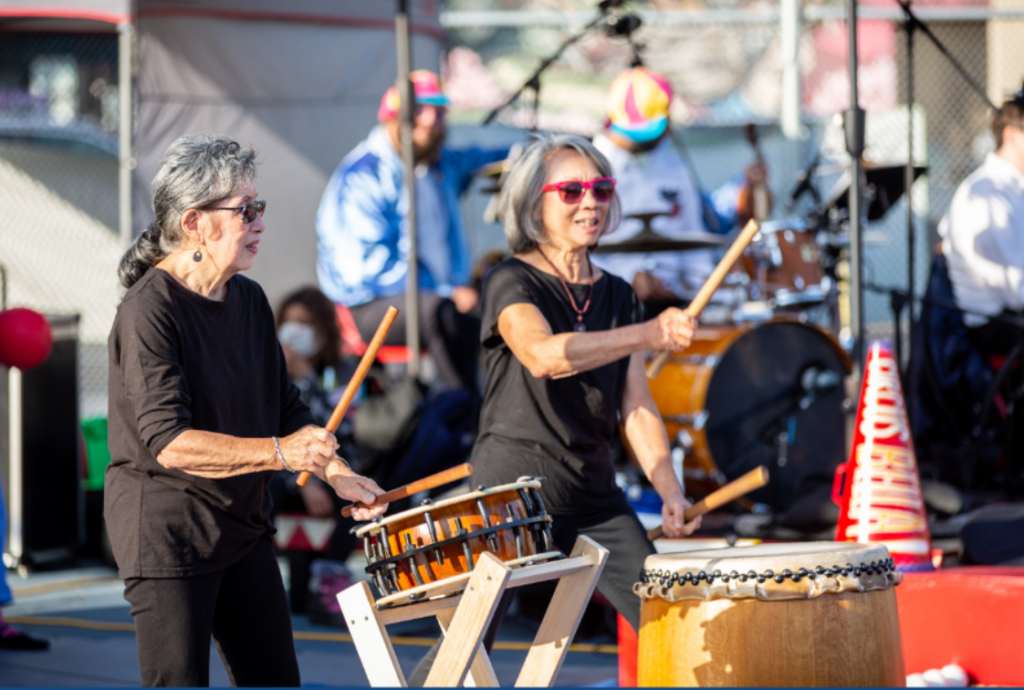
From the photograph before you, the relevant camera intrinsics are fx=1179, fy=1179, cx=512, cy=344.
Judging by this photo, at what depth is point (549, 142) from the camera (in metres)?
3.39

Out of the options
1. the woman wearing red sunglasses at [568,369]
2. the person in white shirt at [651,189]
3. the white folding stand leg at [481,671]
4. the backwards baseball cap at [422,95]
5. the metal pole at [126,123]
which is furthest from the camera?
the metal pole at [126,123]

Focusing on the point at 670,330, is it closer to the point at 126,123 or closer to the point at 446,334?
the point at 446,334

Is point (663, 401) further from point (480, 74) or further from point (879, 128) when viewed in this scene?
point (480, 74)

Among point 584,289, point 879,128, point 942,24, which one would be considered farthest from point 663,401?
point 942,24

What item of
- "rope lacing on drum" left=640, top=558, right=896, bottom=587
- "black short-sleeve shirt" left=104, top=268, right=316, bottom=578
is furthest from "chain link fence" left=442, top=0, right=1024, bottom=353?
"black short-sleeve shirt" left=104, top=268, right=316, bottom=578

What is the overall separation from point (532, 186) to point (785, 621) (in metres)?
1.42

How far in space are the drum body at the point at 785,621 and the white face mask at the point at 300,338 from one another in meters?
3.61

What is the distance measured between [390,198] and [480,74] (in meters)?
12.7

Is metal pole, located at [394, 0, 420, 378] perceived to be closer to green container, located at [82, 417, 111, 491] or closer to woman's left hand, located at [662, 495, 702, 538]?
green container, located at [82, 417, 111, 491]

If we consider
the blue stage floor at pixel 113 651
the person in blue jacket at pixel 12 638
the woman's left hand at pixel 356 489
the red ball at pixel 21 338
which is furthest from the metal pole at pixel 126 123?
the woman's left hand at pixel 356 489

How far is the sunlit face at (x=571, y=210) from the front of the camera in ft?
10.8

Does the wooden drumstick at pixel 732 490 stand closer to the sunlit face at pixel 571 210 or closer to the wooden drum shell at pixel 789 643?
the wooden drum shell at pixel 789 643

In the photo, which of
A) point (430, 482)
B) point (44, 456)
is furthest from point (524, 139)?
point (430, 482)

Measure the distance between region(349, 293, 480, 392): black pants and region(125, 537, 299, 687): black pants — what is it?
11.8 feet
